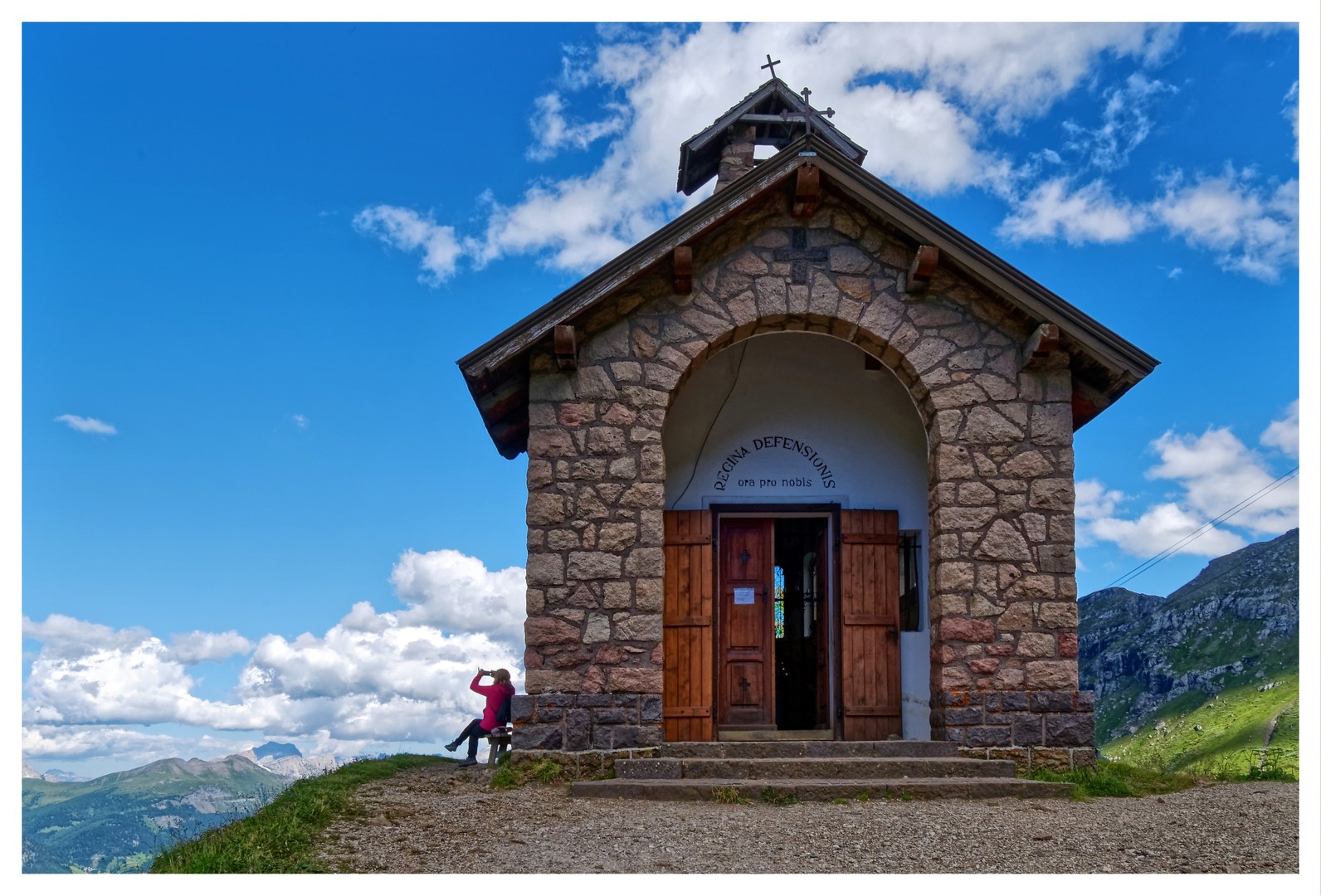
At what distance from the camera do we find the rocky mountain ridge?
27.7 m

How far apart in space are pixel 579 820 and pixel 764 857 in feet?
5.76

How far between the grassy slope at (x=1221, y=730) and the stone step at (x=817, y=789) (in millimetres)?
10993

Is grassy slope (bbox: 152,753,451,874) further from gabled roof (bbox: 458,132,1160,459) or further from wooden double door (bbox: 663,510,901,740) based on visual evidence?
gabled roof (bbox: 458,132,1160,459)

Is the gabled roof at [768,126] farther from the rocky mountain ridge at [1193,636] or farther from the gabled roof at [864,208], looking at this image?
the rocky mountain ridge at [1193,636]

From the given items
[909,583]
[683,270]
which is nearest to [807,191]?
[683,270]

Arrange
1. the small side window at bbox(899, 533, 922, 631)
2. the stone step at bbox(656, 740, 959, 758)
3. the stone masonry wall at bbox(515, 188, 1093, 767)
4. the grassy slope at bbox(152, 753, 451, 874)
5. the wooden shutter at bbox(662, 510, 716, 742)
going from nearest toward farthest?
the grassy slope at bbox(152, 753, 451, 874) → the stone step at bbox(656, 740, 959, 758) → the stone masonry wall at bbox(515, 188, 1093, 767) → the wooden shutter at bbox(662, 510, 716, 742) → the small side window at bbox(899, 533, 922, 631)

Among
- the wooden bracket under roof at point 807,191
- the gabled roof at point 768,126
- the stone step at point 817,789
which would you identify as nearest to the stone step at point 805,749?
the stone step at point 817,789

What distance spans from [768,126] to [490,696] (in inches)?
353

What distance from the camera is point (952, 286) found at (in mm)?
10727

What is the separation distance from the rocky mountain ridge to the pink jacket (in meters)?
18.2

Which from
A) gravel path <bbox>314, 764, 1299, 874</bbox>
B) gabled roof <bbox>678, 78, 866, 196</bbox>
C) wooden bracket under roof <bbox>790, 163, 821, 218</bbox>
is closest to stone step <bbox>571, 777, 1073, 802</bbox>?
gravel path <bbox>314, 764, 1299, 874</bbox>

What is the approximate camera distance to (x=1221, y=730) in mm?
23828

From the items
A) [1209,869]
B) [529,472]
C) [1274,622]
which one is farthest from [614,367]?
[1274,622]

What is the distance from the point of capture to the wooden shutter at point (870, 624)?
11516mm
